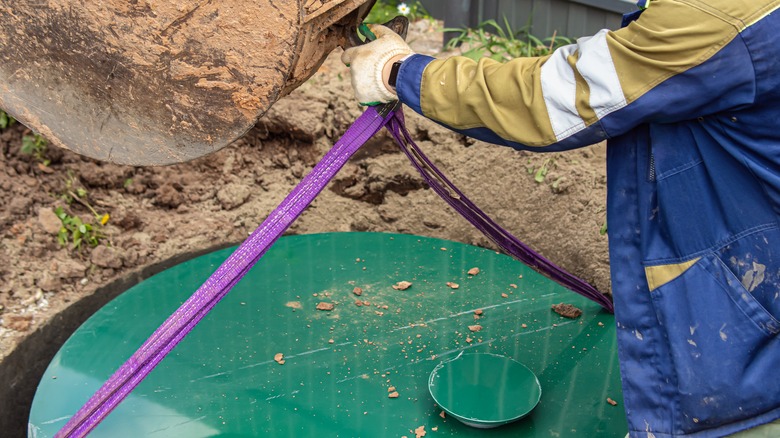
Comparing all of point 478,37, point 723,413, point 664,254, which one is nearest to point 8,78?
point 664,254

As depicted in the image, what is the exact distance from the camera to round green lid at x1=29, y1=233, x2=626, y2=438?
1.74 meters

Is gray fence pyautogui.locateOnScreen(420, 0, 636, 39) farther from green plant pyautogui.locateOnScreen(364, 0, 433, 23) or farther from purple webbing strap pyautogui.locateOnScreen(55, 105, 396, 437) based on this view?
purple webbing strap pyautogui.locateOnScreen(55, 105, 396, 437)

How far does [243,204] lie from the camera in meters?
2.96

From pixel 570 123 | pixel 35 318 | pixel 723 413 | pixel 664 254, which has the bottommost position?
pixel 723 413

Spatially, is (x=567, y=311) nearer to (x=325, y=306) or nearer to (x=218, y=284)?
(x=325, y=306)

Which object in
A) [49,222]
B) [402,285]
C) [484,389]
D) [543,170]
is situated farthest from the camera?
[543,170]

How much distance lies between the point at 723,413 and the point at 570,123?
54 centimetres

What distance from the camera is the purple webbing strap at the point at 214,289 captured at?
1405 millimetres

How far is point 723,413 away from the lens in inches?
48.6

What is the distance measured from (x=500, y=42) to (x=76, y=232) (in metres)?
1.92

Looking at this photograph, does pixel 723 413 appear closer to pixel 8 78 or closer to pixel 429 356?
pixel 429 356

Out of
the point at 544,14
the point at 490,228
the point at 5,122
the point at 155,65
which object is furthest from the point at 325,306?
the point at 544,14

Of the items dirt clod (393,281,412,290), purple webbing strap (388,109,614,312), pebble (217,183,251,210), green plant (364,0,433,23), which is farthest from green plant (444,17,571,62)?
purple webbing strap (388,109,614,312)

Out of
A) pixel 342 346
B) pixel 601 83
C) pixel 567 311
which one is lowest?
pixel 567 311
